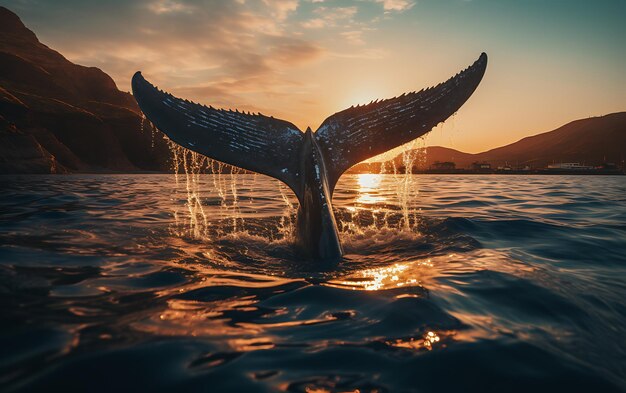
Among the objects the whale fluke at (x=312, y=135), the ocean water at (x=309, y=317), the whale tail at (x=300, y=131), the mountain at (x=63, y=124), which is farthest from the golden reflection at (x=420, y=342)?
the mountain at (x=63, y=124)

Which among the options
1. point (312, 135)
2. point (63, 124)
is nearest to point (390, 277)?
point (312, 135)

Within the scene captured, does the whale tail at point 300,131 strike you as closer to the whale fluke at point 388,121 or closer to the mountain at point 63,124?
the whale fluke at point 388,121

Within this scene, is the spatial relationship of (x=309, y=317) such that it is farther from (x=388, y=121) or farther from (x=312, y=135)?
(x=388, y=121)


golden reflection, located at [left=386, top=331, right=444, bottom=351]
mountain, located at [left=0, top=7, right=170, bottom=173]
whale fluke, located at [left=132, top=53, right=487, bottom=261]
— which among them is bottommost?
golden reflection, located at [left=386, top=331, right=444, bottom=351]

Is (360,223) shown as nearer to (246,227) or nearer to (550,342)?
(246,227)

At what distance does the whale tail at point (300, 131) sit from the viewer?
15.4 feet

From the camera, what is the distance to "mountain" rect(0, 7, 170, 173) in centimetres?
5141

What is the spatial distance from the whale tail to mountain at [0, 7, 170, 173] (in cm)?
5566

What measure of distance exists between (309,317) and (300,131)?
288cm

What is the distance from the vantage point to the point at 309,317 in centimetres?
313

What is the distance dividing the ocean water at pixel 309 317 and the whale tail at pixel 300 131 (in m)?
1.32

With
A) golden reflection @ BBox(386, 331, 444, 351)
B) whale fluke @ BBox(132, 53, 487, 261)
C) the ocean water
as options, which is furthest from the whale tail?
golden reflection @ BBox(386, 331, 444, 351)

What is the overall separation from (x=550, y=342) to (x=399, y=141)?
9.92 ft

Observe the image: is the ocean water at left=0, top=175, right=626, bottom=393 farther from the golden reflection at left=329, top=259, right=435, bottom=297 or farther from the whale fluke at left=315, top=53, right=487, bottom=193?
the whale fluke at left=315, top=53, right=487, bottom=193
